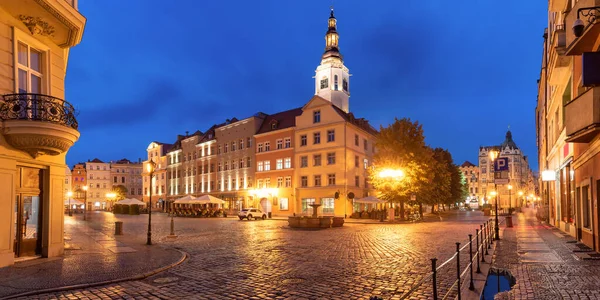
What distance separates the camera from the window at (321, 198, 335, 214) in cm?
4981

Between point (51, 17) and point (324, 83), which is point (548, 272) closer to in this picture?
point (51, 17)

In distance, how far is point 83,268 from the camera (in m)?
11.8

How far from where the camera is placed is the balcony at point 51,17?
38.5 ft

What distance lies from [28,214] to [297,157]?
136 ft

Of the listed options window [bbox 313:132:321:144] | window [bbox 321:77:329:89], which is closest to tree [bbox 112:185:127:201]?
A: window [bbox 321:77:329:89]

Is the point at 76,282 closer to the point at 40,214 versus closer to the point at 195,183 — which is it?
the point at 40,214

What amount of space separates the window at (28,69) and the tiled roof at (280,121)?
42.4 meters

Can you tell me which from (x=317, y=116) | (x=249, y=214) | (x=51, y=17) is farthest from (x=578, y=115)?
(x=317, y=116)

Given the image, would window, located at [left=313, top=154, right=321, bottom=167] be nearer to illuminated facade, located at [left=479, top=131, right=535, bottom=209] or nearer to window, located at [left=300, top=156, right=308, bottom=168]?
window, located at [left=300, top=156, right=308, bottom=168]

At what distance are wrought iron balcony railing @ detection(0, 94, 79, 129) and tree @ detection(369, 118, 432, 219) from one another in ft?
101

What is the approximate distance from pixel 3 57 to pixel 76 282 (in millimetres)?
6537

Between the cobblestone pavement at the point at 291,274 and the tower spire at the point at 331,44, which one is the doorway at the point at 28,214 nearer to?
the cobblestone pavement at the point at 291,274

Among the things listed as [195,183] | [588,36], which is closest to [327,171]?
[195,183]

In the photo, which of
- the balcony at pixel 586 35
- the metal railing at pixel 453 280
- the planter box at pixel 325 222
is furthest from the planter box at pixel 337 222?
the balcony at pixel 586 35
